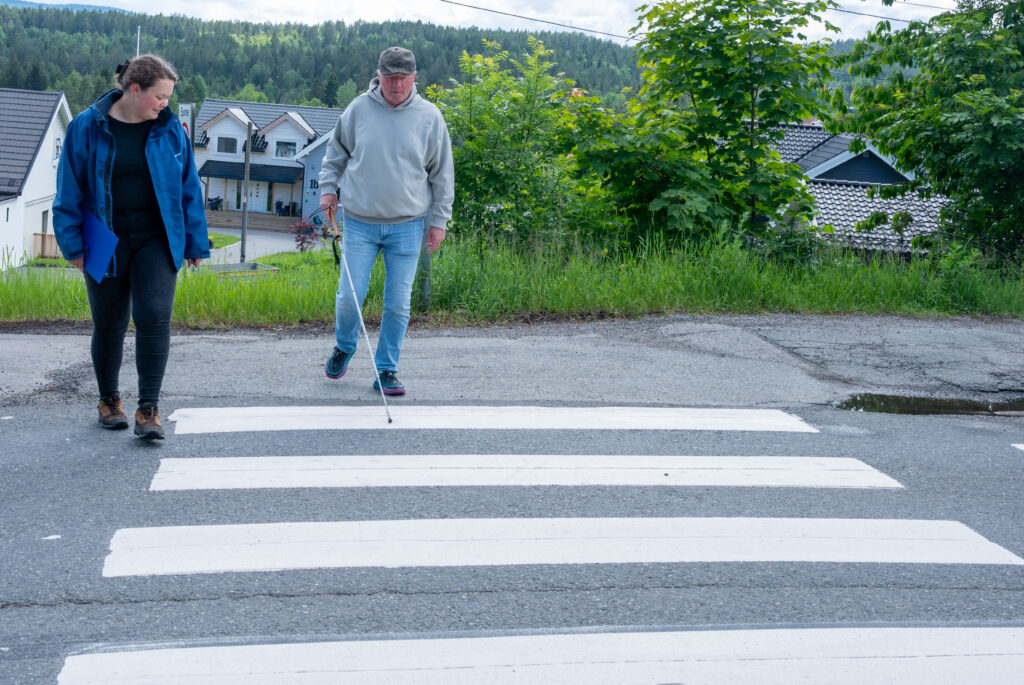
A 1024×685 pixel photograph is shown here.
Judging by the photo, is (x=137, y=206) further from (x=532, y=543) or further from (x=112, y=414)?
(x=532, y=543)

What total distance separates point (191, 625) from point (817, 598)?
2.10 meters

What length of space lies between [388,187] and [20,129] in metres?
46.6

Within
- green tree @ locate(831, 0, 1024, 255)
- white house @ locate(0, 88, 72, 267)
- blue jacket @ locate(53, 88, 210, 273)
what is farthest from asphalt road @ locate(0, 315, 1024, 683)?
white house @ locate(0, 88, 72, 267)

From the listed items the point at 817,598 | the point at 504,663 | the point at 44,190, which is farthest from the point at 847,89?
the point at 44,190

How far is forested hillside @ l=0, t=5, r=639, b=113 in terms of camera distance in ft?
345

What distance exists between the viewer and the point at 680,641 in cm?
312

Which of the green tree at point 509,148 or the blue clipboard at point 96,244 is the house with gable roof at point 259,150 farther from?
the blue clipboard at point 96,244

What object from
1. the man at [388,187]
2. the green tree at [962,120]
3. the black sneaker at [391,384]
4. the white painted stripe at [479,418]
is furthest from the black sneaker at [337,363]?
the green tree at [962,120]

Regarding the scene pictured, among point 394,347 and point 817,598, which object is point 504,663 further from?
point 394,347

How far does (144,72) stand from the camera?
15.4 feet

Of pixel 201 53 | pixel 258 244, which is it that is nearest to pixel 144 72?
pixel 258 244

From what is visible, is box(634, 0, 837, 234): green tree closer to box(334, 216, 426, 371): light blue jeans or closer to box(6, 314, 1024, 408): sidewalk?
box(6, 314, 1024, 408): sidewalk

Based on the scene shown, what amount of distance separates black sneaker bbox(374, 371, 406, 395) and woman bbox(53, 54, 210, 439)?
143cm

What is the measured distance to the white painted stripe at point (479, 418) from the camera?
5414 mm
